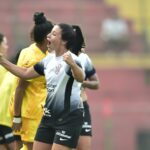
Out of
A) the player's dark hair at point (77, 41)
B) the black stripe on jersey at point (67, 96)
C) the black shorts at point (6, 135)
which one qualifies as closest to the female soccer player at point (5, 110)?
the black shorts at point (6, 135)

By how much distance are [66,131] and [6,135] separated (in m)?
2.23

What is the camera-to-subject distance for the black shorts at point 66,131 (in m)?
9.26

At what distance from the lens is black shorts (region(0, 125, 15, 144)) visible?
37.3 feet

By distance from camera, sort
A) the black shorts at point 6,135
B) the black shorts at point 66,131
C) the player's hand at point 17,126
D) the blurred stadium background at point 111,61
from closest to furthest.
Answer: the black shorts at point 66,131 < the player's hand at point 17,126 < the black shorts at point 6,135 < the blurred stadium background at point 111,61

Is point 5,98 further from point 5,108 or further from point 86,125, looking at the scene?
point 86,125

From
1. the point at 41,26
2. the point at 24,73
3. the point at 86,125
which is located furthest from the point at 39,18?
the point at 86,125

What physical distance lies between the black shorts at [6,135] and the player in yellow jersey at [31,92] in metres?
0.90

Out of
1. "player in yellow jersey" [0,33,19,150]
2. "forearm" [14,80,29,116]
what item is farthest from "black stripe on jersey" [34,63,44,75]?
"player in yellow jersey" [0,33,19,150]

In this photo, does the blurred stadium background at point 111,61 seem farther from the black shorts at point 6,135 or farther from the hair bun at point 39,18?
the hair bun at point 39,18

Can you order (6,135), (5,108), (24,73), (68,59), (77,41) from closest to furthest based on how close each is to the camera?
1. (68,59)
2. (24,73)
3. (77,41)
4. (5,108)
5. (6,135)

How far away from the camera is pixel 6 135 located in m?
11.4

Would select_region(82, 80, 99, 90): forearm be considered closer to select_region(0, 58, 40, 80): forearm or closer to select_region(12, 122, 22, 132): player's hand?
select_region(0, 58, 40, 80): forearm

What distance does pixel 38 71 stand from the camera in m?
9.61

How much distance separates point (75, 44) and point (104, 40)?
1611 centimetres
